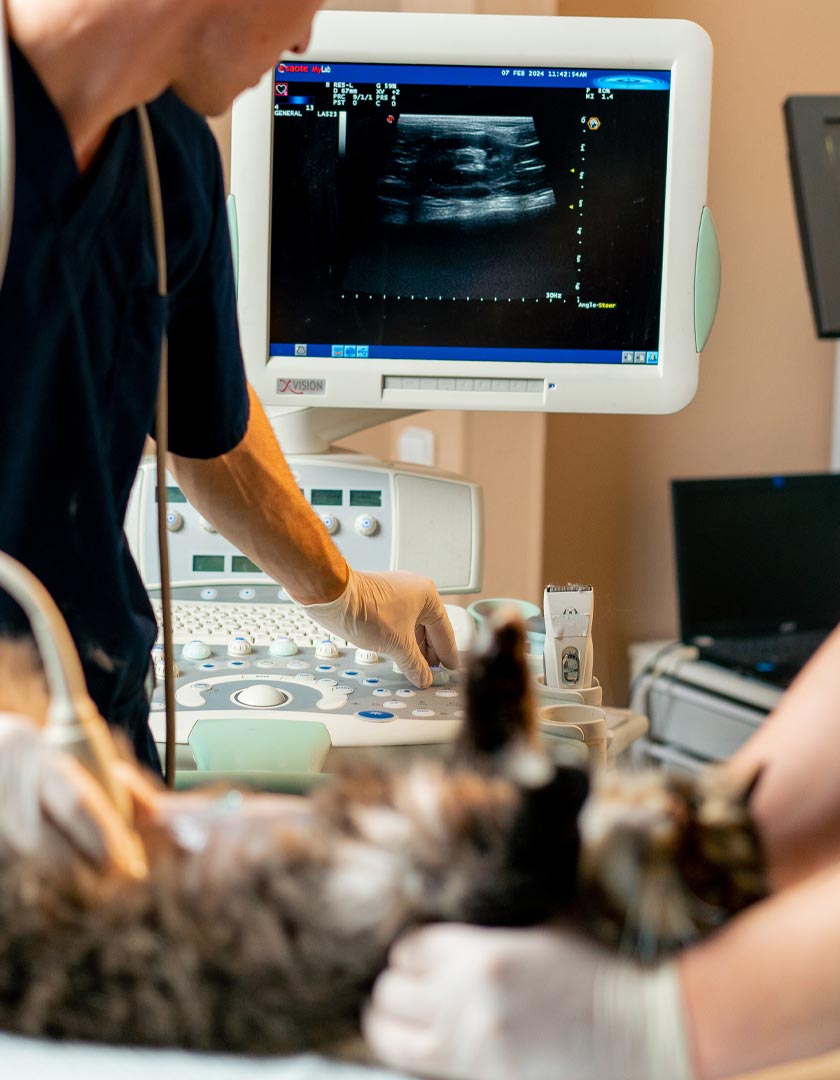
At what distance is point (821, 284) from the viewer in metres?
1.22

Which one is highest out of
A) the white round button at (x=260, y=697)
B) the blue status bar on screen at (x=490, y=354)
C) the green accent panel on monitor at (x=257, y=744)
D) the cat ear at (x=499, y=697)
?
the blue status bar on screen at (x=490, y=354)

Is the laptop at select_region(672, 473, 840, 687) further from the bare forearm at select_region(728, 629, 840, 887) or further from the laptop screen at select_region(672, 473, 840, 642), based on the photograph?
the bare forearm at select_region(728, 629, 840, 887)

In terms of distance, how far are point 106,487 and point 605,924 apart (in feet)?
1.75

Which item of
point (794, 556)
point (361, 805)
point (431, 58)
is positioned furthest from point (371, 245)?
point (794, 556)

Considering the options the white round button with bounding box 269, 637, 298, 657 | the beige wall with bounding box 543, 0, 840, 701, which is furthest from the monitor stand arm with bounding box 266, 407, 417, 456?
the beige wall with bounding box 543, 0, 840, 701

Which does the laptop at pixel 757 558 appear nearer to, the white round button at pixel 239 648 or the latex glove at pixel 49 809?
the white round button at pixel 239 648

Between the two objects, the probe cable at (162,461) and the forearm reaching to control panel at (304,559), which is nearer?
the probe cable at (162,461)

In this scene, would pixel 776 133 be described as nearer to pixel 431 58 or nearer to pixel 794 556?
pixel 794 556

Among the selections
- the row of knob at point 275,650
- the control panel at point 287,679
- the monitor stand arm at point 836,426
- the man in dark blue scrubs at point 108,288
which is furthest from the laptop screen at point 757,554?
the man in dark blue scrubs at point 108,288

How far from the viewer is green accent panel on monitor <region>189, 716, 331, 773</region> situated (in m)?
0.97

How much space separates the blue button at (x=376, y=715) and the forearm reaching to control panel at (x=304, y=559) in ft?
0.30

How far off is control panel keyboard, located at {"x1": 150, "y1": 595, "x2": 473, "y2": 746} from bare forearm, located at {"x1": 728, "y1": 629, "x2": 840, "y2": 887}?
0.45 meters

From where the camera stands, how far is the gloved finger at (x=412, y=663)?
116cm

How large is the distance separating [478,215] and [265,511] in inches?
18.1
